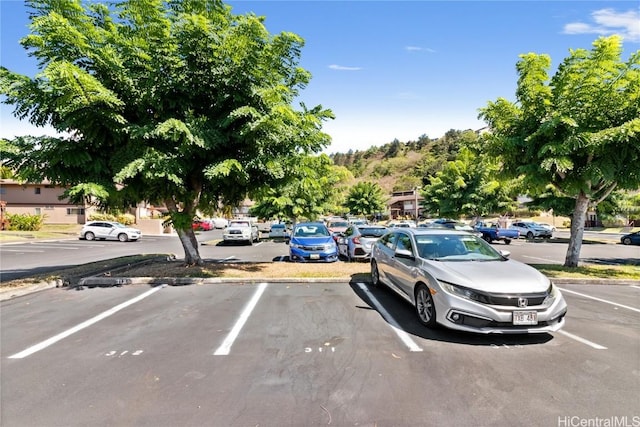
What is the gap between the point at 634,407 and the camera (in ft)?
11.6

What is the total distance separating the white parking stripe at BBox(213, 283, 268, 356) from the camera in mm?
4961

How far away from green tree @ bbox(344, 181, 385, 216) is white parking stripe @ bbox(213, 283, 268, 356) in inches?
1612

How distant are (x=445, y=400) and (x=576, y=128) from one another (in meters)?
9.67

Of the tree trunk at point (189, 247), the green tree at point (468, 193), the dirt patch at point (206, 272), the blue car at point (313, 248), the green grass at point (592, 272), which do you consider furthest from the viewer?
the green tree at point (468, 193)

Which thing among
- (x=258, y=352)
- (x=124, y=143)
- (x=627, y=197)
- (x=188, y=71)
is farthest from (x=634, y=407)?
(x=627, y=197)

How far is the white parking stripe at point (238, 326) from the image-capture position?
4961 mm

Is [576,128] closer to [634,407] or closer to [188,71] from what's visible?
[634,407]

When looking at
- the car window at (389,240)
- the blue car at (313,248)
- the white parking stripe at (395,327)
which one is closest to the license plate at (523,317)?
the white parking stripe at (395,327)

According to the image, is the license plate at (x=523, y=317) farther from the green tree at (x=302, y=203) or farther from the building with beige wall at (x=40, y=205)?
the building with beige wall at (x=40, y=205)

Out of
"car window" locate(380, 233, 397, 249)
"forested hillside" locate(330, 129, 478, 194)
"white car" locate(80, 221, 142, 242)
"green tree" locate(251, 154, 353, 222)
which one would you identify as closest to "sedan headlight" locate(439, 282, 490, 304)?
"car window" locate(380, 233, 397, 249)

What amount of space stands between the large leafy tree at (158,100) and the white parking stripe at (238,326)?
9.53 feet

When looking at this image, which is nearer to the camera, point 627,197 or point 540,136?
point 540,136

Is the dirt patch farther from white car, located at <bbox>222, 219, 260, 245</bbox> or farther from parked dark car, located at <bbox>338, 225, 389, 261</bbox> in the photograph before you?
white car, located at <bbox>222, 219, 260, 245</bbox>

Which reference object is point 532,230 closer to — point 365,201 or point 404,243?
point 365,201
